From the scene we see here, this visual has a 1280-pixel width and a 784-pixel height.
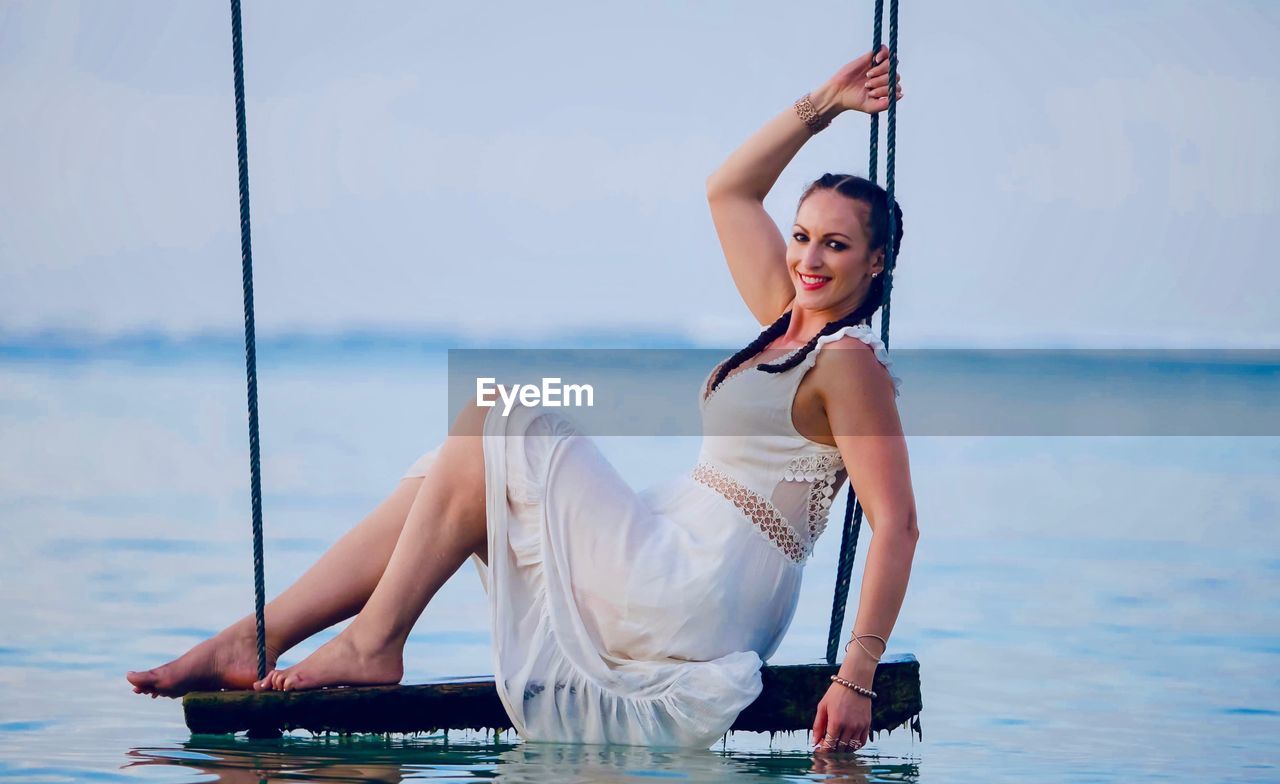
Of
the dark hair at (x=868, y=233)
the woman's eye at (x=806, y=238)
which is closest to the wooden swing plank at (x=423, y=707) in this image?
the dark hair at (x=868, y=233)

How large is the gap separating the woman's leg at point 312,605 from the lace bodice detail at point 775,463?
1.63 feet

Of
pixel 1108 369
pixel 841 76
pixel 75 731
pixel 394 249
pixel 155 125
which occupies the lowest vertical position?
pixel 75 731

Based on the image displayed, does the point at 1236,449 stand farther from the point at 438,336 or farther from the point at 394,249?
the point at 394,249

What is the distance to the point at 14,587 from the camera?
481cm

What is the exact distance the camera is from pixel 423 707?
2.57 m

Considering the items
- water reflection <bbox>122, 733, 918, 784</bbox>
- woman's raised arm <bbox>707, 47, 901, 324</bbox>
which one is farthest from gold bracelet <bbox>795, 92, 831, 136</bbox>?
water reflection <bbox>122, 733, 918, 784</bbox>

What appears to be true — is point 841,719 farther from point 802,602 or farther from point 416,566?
point 802,602

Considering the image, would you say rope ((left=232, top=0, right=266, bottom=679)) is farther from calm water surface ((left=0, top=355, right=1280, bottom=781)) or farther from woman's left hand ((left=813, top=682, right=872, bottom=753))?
woman's left hand ((left=813, top=682, right=872, bottom=753))

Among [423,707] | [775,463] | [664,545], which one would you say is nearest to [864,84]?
[775,463]

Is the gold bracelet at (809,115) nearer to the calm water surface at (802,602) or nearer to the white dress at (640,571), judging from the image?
the white dress at (640,571)

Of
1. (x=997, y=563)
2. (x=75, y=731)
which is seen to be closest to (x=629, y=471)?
(x=997, y=563)

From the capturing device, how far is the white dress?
2.57 m

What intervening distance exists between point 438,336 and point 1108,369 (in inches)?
218

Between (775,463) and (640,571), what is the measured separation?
27 cm
